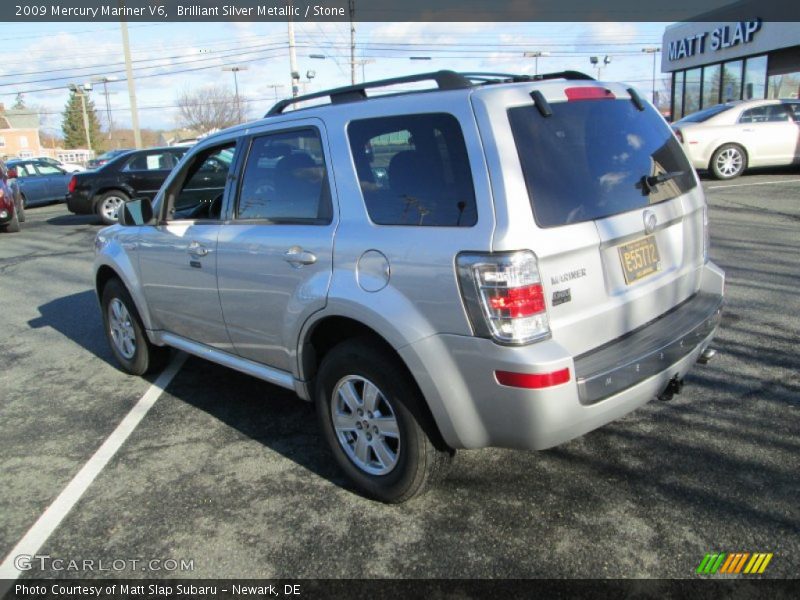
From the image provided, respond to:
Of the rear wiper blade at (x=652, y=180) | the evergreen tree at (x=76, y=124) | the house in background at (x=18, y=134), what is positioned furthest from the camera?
the evergreen tree at (x=76, y=124)

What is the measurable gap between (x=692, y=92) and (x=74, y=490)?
27.4 m

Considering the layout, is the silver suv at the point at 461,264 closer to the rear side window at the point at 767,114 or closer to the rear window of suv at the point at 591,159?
the rear window of suv at the point at 591,159

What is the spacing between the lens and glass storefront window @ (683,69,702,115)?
25125mm

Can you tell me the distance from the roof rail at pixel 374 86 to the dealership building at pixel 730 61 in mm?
20347

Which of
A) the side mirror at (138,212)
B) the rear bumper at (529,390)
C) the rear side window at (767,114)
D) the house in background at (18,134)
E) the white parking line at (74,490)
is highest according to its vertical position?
the house in background at (18,134)

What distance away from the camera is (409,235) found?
2.79 meters

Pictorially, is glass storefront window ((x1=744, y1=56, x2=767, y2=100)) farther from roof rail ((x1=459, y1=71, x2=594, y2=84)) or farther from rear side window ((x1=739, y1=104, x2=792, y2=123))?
roof rail ((x1=459, y1=71, x2=594, y2=84))

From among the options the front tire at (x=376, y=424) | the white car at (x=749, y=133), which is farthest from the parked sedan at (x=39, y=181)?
the front tire at (x=376, y=424)

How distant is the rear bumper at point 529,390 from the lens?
251cm

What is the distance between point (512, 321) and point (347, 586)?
124 centimetres

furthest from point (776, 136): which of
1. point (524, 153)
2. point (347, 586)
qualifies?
point (347, 586)

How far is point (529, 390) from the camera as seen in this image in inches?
98.0

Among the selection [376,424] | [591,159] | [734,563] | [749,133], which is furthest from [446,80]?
[749,133]

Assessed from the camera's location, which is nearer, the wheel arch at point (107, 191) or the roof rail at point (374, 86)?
the roof rail at point (374, 86)
